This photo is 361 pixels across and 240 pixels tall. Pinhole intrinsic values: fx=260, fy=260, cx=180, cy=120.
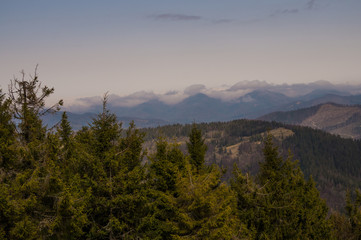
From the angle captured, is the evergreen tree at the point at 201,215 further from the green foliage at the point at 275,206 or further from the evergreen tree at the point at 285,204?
the evergreen tree at the point at 285,204

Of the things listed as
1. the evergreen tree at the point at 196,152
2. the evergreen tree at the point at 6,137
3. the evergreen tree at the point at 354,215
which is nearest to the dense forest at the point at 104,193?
Result: the evergreen tree at the point at 6,137

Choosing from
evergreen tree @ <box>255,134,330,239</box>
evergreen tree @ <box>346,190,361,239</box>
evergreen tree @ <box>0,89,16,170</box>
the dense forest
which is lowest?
evergreen tree @ <box>346,190,361,239</box>

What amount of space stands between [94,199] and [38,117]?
22.1 feet

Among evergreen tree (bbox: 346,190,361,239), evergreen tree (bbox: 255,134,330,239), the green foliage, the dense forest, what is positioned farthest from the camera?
evergreen tree (bbox: 346,190,361,239)

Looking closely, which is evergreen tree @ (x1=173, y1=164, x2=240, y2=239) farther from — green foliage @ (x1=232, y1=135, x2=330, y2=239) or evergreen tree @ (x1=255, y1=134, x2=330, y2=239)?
evergreen tree @ (x1=255, y1=134, x2=330, y2=239)

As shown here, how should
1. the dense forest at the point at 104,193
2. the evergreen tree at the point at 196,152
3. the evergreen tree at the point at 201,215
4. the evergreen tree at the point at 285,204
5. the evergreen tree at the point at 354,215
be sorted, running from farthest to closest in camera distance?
the evergreen tree at the point at 354,215, the evergreen tree at the point at 196,152, the evergreen tree at the point at 285,204, the evergreen tree at the point at 201,215, the dense forest at the point at 104,193

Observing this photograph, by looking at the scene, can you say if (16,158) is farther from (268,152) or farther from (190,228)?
(268,152)

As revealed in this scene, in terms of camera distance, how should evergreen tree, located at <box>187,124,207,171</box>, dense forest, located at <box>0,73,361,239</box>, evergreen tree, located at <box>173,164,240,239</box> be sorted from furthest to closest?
evergreen tree, located at <box>187,124,207,171</box>
evergreen tree, located at <box>173,164,240,239</box>
dense forest, located at <box>0,73,361,239</box>

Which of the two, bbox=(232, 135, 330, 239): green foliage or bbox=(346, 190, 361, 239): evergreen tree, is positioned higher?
bbox=(232, 135, 330, 239): green foliage

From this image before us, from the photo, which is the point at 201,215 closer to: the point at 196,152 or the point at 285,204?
the point at 285,204

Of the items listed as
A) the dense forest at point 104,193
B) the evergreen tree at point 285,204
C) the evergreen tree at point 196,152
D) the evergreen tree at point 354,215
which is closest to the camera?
the dense forest at point 104,193

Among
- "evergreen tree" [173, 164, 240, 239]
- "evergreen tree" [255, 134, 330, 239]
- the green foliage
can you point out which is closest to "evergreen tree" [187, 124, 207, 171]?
the green foliage

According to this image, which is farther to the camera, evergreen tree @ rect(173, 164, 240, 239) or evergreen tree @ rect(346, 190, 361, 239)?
evergreen tree @ rect(346, 190, 361, 239)

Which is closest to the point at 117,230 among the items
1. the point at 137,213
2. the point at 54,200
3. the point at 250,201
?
the point at 137,213
